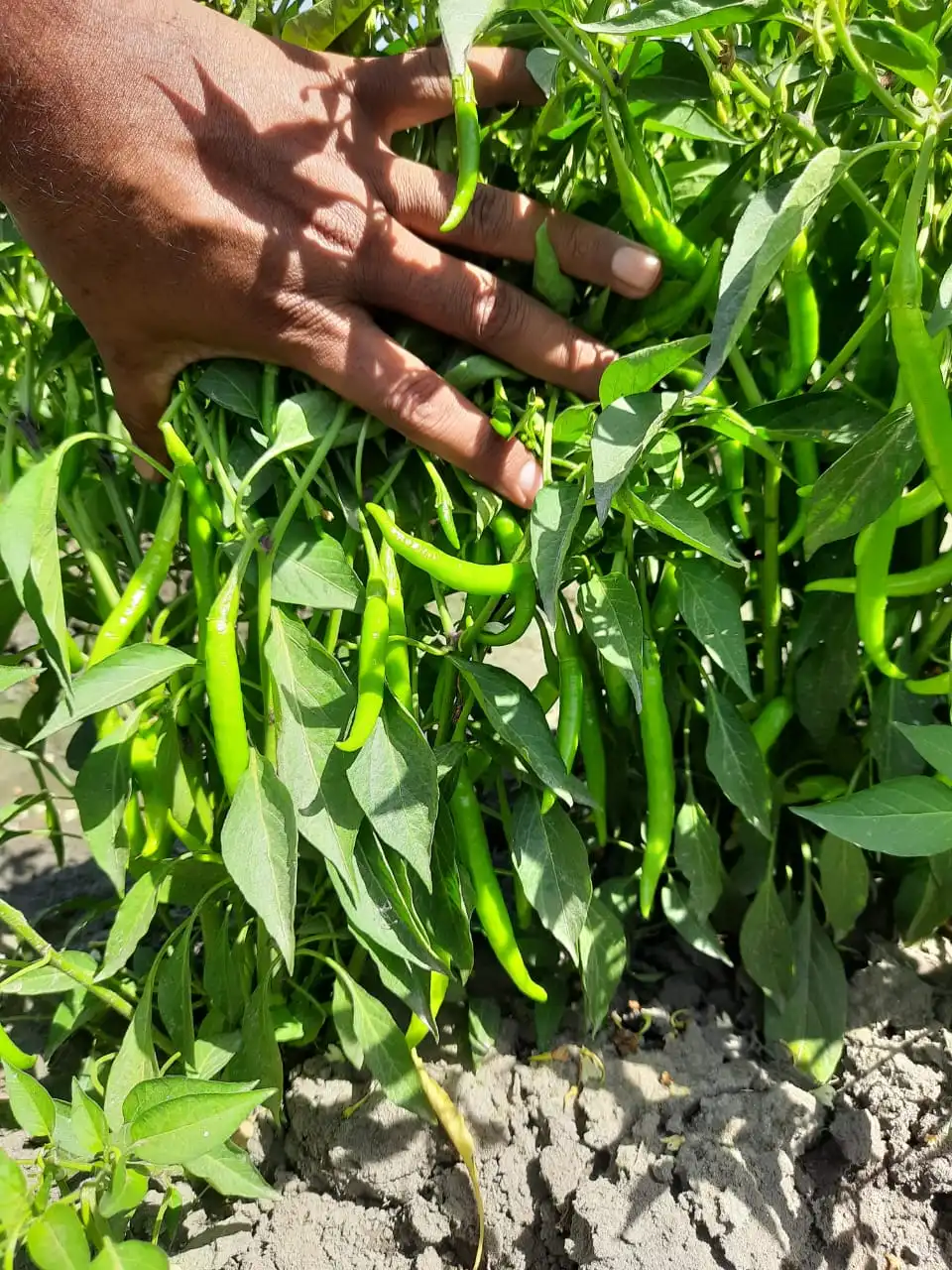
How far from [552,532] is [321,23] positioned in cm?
50

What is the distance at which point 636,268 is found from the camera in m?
0.71

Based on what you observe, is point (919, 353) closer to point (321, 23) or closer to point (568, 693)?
point (568, 693)

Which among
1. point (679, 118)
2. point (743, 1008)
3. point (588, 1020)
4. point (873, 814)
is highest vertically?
point (679, 118)

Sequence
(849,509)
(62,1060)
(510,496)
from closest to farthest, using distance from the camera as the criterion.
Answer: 1. (849,509)
2. (510,496)
3. (62,1060)

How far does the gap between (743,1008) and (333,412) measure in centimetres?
75

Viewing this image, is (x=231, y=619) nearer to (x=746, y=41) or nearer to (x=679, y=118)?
(x=679, y=118)

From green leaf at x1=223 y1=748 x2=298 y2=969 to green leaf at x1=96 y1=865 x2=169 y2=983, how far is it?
5.9 inches

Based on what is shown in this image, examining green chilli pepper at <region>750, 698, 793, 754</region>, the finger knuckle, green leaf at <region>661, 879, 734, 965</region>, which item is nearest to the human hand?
the finger knuckle

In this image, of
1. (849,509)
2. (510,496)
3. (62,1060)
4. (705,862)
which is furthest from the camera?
(62,1060)

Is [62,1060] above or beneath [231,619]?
beneath

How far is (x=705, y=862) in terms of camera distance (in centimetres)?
86

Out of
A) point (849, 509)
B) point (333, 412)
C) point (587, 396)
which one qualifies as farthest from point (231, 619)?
point (849, 509)

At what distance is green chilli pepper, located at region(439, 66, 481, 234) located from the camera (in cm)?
67

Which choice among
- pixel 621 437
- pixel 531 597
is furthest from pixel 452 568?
pixel 621 437
